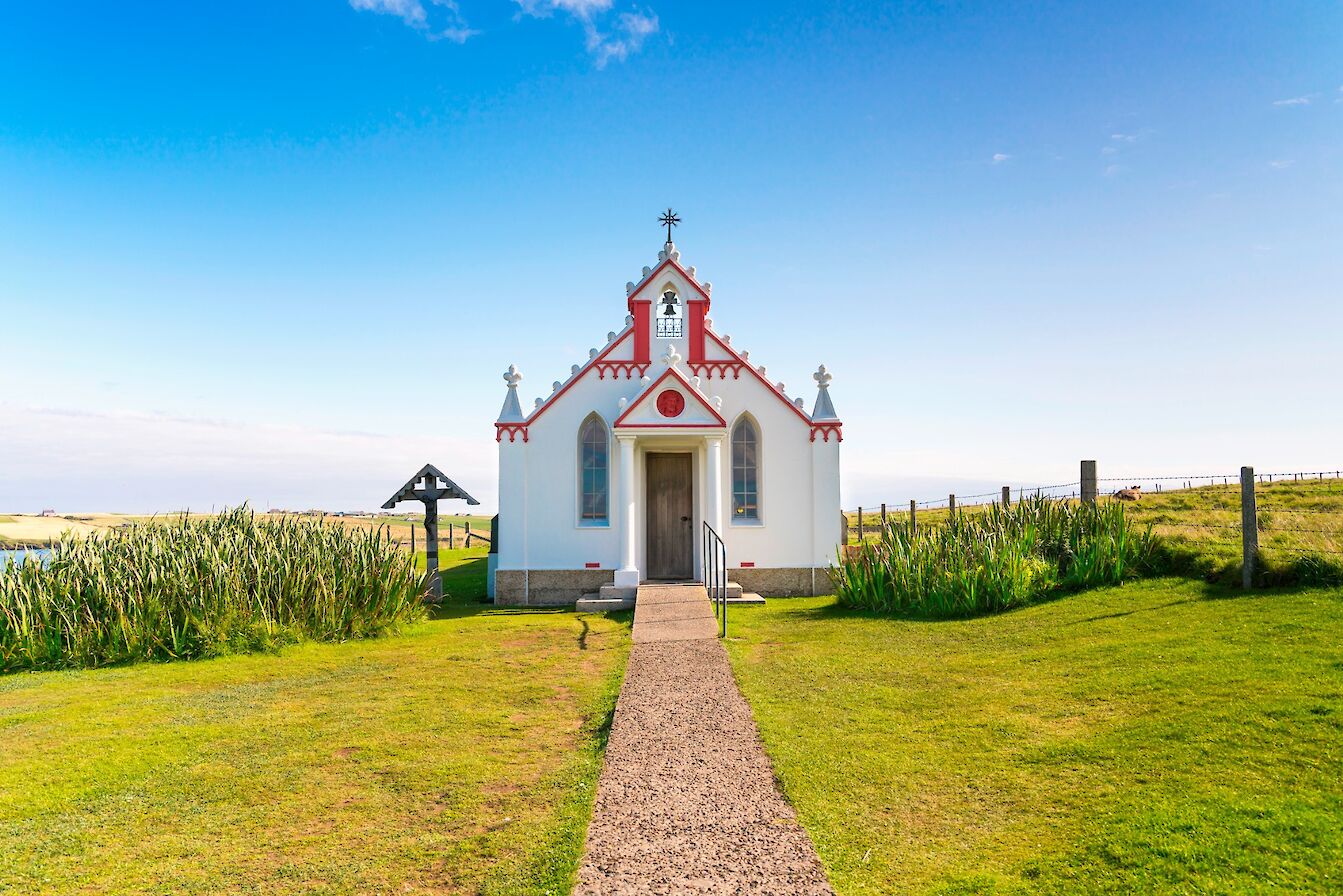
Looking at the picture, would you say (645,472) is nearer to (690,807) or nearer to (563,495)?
(563,495)

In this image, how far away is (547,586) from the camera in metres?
17.8

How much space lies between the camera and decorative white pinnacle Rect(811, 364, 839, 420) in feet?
59.5

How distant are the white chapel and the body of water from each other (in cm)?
770

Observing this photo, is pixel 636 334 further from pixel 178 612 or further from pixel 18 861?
pixel 18 861

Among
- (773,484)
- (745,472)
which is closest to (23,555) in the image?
(745,472)

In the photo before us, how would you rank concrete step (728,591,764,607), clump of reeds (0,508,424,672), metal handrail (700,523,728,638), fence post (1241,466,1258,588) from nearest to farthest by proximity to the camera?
fence post (1241,466,1258,588)
clump of reeds (0,508,424,672)
metal handrail (700,523,728,638)
concrete step (728,591,764,607)

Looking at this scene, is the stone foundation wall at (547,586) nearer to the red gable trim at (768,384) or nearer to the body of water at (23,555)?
the red gable trim at (768,384)

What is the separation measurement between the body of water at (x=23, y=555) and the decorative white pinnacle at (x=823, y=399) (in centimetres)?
1400

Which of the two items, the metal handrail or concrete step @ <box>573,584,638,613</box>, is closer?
the metal handrail

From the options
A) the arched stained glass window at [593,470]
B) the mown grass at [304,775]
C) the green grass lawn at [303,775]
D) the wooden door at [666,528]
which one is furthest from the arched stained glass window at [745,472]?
the mown grass at [304,775]

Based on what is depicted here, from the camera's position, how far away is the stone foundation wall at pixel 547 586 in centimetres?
1775

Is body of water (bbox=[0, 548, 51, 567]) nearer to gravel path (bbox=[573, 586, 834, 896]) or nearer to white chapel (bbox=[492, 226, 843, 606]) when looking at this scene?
white chapel (bbox=[492, 226, 843, 606])

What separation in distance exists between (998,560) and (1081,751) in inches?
286

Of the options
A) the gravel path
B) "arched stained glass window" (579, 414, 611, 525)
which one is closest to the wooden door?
"arched stained glass window" (579, 414, 611, 525)
